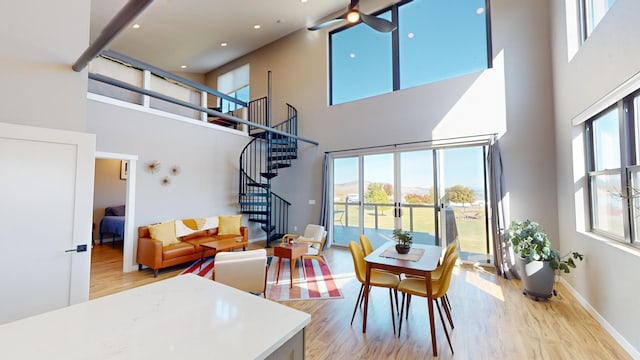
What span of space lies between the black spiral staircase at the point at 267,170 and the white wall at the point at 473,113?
334mm

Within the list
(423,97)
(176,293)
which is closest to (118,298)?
(176,293)

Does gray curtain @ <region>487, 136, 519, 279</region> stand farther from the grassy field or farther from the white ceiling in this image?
the white ceiling

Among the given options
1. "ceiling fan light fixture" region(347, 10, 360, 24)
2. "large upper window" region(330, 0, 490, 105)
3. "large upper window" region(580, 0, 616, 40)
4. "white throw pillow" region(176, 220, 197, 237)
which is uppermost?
"large upper window" region(330, 0, 490, 105)

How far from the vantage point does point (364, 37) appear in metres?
6.19

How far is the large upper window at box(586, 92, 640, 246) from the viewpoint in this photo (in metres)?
2.44

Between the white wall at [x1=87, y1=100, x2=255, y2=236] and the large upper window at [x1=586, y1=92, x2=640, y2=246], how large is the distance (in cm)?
655

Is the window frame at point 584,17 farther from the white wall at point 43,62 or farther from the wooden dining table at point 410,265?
the white wall at point 43,62

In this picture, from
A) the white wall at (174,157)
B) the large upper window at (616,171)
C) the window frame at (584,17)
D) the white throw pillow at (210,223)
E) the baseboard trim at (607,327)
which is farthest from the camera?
the white throw pillow at (210,223)

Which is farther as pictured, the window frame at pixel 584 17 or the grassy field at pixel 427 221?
the grassy field at pixel 427 221

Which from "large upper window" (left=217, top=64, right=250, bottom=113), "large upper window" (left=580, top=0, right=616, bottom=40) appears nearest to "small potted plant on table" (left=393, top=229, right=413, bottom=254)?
"large upper window" (left=580, top=0, right=616, bottom=40)

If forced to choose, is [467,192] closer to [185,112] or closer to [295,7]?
[295,7]

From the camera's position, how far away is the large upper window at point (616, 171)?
244 cm

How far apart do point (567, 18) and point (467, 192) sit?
9.36ft

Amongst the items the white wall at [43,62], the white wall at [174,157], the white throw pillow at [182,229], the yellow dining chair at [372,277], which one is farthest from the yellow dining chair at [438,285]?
the white wall at [174,157]
